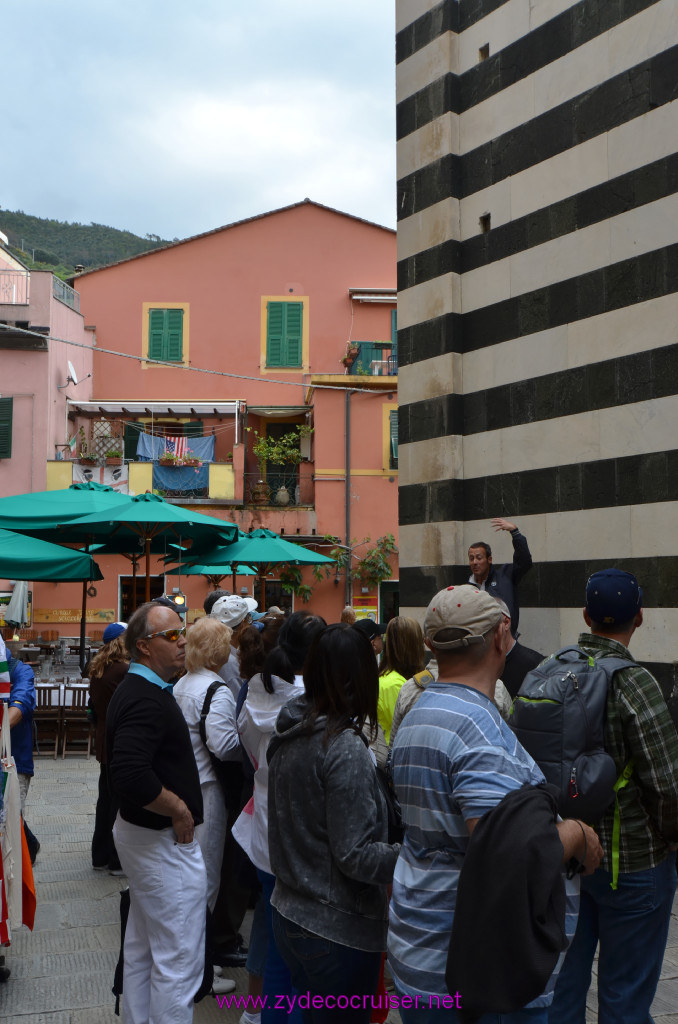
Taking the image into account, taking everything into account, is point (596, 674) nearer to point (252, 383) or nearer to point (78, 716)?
point (78, 716)

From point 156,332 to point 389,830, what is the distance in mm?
25317

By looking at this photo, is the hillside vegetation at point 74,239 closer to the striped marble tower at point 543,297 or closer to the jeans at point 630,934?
the striped marble tower at point 543,297

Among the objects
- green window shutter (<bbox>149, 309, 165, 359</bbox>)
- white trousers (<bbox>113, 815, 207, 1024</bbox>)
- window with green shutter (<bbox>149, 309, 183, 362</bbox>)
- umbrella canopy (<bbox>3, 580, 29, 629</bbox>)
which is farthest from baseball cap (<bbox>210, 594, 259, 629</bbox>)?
green window shutter (<bbox>149, 309, 165, 359</bbox>)

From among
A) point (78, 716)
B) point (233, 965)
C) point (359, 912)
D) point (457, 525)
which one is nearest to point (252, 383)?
point (78, 716)

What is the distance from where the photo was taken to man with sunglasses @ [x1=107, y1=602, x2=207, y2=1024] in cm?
366

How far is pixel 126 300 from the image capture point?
2702 centimetres

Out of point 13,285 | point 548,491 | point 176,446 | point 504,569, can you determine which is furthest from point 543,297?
point 13,285

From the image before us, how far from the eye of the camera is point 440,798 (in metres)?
2.34

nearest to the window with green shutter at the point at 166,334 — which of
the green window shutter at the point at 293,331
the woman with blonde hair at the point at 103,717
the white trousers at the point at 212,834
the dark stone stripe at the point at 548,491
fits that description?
the green window shutter at the point at 293,331

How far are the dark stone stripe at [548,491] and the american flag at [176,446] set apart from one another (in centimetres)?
1725

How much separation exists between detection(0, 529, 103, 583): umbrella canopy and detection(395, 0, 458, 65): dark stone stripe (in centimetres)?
593

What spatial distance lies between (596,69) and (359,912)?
21.3ft

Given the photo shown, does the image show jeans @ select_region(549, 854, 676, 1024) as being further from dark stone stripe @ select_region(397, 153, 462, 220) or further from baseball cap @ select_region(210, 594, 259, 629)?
dark stone stripe @ select_region(397, 153, 462, 220)

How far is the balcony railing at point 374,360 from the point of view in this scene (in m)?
25.5
